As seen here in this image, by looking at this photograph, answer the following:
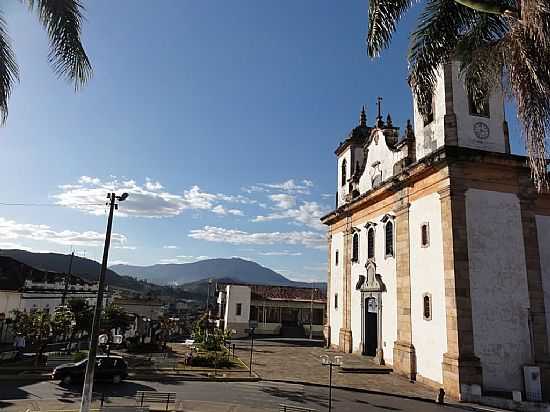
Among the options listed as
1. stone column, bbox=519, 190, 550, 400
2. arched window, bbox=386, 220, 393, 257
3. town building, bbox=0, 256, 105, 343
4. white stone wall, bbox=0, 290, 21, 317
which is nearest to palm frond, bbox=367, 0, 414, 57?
stone column, bbox=519, 190, 550, 400

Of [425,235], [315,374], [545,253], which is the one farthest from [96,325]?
[545,253]

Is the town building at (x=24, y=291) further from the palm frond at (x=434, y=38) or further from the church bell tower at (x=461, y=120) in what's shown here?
the palm frond at (x=434, y=38)

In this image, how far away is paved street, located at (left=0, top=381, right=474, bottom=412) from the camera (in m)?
16.0

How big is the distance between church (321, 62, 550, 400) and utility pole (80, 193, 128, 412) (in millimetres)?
13736

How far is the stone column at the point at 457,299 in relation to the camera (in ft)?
61.0

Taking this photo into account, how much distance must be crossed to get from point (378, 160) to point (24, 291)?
106 ft

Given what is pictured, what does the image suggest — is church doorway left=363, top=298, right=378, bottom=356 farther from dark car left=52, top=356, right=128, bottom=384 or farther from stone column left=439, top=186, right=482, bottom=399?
dark car left=52, top=356, right=128, bottom=384

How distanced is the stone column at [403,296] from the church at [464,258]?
56 mm

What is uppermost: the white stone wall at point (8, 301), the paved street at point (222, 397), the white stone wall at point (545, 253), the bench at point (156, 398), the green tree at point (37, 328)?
the white stone wall at point (545, 253)

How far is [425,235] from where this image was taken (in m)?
22.5

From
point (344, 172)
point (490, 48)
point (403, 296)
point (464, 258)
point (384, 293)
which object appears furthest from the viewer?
point (344, 172)

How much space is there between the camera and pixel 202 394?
1811cm

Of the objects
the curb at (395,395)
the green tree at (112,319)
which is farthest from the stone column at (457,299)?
the green tree at (112,319)

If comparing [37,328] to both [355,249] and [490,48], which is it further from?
[490,48]
